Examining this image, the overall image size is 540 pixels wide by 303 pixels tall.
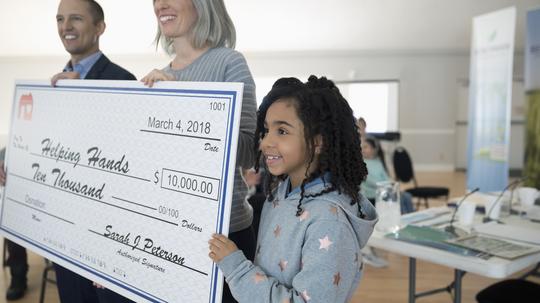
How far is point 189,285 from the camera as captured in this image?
1088 millimetres

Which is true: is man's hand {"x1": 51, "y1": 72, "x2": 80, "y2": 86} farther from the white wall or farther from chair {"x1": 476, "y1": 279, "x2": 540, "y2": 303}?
the white wall

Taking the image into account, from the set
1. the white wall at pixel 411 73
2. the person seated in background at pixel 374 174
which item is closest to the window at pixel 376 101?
the white wall at pixel 411 73

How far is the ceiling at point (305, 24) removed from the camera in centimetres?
777

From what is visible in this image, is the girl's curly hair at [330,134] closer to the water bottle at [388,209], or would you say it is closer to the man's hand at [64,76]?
the man's hand at [64,76]

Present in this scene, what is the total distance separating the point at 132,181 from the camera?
123cm

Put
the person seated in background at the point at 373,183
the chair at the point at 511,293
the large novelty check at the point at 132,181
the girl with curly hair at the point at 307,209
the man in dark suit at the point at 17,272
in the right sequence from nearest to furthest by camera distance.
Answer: the girl with curly hair at the point at 307,209 < the large novelty check at the point at 132,181 < the chair at the point at 511,293 < the man in dark suit at the point at 17,272 < the person seated in background at the point at 373,183

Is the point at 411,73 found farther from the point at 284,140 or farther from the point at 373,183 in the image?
the point at 284,140

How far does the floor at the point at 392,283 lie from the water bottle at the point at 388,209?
45.1 inches

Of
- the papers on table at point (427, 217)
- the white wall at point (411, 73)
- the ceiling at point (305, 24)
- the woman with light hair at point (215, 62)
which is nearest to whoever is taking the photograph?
the woman with light hair at point (215, 62)

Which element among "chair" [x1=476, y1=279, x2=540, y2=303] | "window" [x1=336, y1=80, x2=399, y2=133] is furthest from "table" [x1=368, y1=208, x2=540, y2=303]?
"window" [x1=336, y1=80, x2=399, y2=133]

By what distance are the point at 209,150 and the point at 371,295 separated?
2.49m

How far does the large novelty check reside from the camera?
3.48 ft

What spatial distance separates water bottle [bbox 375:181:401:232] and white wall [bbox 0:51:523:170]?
8579 mm

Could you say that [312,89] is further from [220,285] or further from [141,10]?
[141,10]
